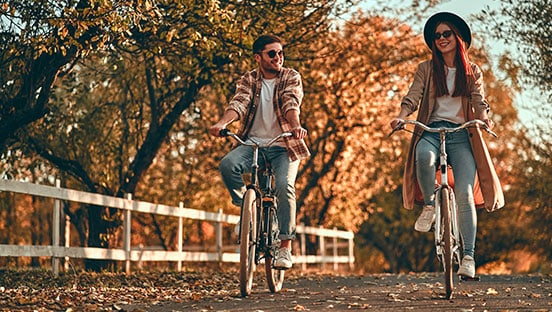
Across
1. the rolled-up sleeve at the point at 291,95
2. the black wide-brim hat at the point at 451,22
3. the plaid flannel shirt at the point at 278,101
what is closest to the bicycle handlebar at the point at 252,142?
the plaid flannel shirt at the point at 278,101

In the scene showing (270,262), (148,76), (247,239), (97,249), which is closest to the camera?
(247,239)

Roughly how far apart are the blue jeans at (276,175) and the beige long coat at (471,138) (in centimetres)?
99

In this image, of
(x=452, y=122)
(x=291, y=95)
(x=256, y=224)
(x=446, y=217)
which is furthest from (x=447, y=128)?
(x=256, y=224)

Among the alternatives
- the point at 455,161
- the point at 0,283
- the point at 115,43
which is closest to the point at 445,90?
the point at 455,161

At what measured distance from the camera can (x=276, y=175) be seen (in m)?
8.37

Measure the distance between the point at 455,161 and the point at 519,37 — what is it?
12.4m

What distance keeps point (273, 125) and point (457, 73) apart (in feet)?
5.27

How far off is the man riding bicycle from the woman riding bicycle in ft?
3.11

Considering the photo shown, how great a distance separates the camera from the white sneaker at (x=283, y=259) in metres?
8.33

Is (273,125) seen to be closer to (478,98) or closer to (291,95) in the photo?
(291,95)

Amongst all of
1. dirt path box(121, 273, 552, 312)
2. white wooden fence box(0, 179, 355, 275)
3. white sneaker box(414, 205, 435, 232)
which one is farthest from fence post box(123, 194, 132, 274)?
white sneaker box(414, 205, 435, 232)

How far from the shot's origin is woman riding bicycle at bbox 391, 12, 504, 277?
795 centimetres

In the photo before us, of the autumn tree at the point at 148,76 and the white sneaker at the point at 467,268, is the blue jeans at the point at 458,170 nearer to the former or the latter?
the white sneaker at the point at 467,268

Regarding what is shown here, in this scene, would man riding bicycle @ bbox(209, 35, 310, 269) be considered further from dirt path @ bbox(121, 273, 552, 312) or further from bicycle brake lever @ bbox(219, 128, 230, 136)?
dirt path @ bbox(121, 273, 552, 312)
